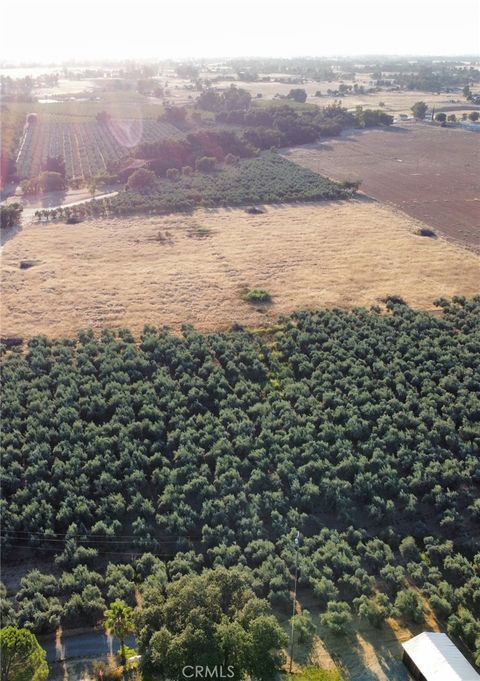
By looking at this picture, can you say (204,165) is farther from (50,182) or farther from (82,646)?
(82,646)

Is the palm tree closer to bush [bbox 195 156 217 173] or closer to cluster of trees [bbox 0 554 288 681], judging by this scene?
cluster of trees [bbox 0 554 288 681]

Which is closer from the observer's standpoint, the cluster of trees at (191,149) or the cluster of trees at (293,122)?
the cluster of trees at (191,149)

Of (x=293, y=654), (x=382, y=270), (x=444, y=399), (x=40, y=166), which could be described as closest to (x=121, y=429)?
(x=293, y=654)

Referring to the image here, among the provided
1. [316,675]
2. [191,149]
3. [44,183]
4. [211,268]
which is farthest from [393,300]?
[191,149]

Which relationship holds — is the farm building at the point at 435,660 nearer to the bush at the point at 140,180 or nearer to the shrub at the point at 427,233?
the shrub at the point at 427,233

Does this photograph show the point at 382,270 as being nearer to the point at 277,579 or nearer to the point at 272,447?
the point at 272,447

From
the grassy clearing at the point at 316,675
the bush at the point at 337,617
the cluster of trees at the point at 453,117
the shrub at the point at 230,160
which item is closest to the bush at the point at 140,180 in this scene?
the shrub at the point at 230,160

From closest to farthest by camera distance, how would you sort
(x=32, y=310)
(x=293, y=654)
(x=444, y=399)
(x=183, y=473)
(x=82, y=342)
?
(x=293, y=654) < (x=183, y=473) < (x=444, y=399) < (x=82, y=342) < (x=32, y=310)

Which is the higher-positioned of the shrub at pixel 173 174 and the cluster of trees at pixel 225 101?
the cluster of trees at pixel 225 101
